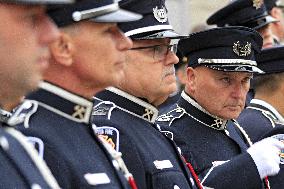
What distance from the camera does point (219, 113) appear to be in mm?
5516

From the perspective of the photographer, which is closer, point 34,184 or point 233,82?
point 34,184

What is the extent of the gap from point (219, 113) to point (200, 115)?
12 cm

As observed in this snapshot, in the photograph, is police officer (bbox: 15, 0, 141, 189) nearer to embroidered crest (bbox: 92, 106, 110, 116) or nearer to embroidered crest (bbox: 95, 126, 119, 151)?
embroidered crest (bbox: 95, 126, 119, 151)

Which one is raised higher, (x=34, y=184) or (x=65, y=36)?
(x=65, y=36)

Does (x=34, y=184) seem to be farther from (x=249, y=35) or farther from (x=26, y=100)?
(x=249, y=35)

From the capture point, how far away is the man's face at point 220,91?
551 cm

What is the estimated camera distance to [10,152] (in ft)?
9.71

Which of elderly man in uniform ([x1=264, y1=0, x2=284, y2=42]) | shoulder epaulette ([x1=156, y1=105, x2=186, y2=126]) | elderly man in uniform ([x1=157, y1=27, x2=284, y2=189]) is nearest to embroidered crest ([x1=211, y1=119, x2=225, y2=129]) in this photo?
elderly man in uniform ([x1=157, y1=27, x2=284, y2=189])

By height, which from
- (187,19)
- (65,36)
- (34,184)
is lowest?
(187,19)

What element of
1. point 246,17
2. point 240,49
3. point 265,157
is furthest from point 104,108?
point 246,17

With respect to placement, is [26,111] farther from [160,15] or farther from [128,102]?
[160,15]

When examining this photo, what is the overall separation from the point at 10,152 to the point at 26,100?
653 mm

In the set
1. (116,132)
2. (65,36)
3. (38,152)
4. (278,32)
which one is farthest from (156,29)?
(278,32)

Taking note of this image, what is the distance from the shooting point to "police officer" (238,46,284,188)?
5.99 meters
